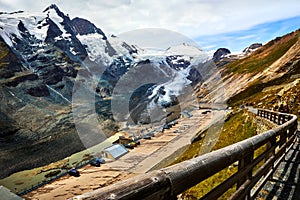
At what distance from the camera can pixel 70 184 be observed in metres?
51.2

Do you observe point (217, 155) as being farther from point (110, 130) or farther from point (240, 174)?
point (110, 130)

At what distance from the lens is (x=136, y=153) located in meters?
72.1

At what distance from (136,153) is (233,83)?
228 ft

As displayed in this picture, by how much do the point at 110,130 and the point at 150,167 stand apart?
111m

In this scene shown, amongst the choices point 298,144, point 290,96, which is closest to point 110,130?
point 290,96

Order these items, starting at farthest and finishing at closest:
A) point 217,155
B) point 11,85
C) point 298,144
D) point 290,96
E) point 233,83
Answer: point 11,85 < point 233,83 < point 290,96 < point 298,144 < point 217,155

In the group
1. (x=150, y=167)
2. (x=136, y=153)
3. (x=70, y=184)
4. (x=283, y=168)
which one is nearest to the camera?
(x=283, y=168)

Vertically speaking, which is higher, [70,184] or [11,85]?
[11,85]

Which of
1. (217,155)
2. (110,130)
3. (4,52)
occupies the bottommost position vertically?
(110,130)

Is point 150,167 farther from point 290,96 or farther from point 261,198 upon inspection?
point 261,198

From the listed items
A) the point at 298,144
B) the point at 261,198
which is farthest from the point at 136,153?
the point at 261,198

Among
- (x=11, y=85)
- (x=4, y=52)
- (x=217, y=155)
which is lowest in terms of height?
(x=217, y=155)

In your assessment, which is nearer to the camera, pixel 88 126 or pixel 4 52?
pixel 88 126

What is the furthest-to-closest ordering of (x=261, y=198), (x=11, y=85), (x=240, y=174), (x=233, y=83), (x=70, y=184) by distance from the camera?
(x=11, y=85) < (x=233, y=83) < (x=70, y=184) < (x=261, y=198) < (x=240, y=174)
